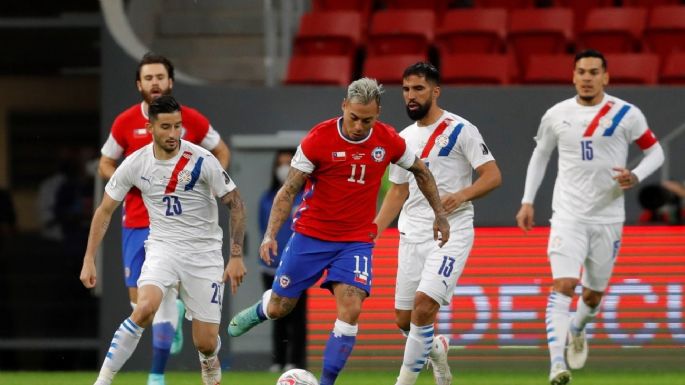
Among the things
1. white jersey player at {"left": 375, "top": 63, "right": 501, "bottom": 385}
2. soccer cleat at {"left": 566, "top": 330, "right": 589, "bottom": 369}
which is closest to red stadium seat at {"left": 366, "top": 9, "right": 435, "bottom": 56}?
soccer cleat at {"left": 566, "top": 330, "right": 589, "bottom": 369}

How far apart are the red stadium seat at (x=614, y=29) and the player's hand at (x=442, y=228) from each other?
7048 mm

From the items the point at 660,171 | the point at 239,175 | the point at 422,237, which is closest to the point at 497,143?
the point at 660,171

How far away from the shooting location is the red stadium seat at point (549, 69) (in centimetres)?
1542

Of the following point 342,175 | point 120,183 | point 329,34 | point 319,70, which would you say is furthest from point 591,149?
point 329,34

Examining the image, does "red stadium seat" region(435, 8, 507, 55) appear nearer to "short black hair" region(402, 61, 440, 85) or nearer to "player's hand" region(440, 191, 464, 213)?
"short black hair" region(402, 61, 440, 85)

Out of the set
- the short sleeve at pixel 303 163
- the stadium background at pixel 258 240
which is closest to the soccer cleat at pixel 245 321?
the short sleeve at pixel 303 163

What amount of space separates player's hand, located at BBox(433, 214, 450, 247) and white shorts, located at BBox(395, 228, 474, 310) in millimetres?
418

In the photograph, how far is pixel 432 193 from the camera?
9.52 metres

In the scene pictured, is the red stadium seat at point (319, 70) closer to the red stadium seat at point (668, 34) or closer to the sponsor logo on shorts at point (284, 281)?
the red stadium seat at point (668, 34)

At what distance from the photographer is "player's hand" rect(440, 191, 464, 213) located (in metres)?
9.75

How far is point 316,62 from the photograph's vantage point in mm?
15625

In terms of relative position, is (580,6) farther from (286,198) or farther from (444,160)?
(286,198)

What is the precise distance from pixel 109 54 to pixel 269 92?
1.61 metres

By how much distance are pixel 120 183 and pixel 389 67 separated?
647cm
